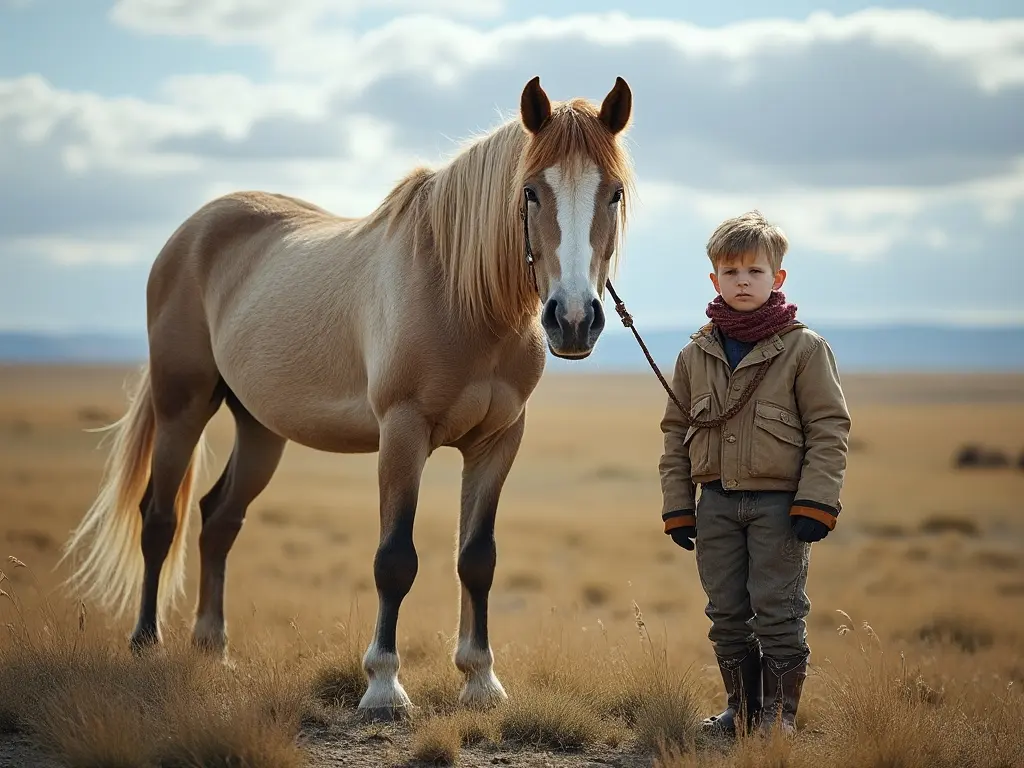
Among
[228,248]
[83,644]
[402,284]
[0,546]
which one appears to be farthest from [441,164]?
[0,546]

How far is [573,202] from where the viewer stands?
166 inches

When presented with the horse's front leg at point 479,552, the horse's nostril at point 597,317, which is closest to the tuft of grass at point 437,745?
the horse's front leg at point 479,552

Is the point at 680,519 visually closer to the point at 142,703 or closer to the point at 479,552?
the point at 479,552

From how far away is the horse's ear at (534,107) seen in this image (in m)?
4.41

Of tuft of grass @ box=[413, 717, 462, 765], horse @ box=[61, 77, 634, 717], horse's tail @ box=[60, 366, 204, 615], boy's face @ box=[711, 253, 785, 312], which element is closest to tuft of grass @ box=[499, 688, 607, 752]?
tuft of grass @ box=[413, 717, 462, 765]

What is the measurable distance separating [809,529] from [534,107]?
210 centimetres

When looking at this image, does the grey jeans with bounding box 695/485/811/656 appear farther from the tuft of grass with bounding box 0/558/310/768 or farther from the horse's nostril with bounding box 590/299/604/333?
the tuft of grass with bounding box 0/558/310/768

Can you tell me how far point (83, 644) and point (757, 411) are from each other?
3.56m

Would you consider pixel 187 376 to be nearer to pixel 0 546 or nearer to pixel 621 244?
pixel 621 244

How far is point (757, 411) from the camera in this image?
4035mm

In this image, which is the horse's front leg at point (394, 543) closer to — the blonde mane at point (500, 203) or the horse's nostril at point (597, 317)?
the blonde mane at point (500, 203)

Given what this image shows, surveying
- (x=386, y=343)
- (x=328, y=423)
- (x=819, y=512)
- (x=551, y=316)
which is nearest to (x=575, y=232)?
(x=551, y=316)

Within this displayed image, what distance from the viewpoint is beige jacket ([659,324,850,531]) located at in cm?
393

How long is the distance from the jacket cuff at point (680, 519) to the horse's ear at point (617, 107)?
1705 mm
